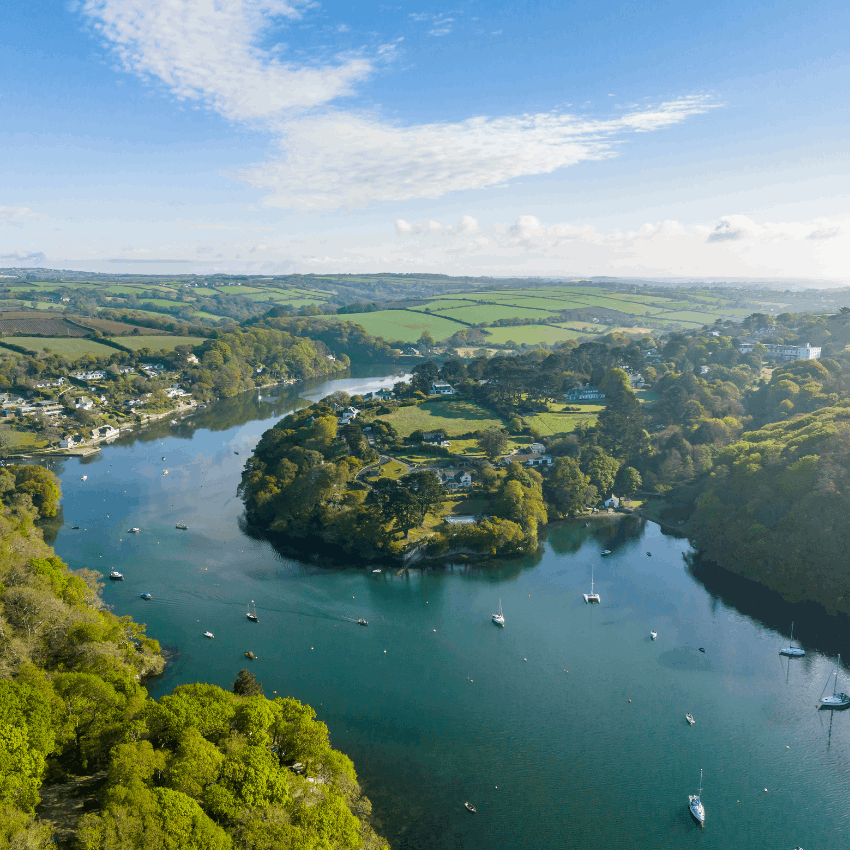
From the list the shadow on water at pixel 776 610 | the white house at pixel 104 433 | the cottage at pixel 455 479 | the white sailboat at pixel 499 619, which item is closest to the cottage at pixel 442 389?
the cottage at pixel 455 479

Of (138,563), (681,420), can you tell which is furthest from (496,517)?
(681,420)

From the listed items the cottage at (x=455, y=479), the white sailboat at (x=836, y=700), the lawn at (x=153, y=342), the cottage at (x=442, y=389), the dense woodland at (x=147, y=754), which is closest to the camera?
the dense woodland at (x=147, y=754)

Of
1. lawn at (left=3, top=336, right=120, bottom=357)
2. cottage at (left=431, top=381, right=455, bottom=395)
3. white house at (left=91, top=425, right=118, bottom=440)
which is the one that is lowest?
white house at (left=91, top=425, right=118, bottom=440)

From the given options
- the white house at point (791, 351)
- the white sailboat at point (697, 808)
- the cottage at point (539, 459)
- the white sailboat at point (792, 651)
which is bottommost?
the white sailboat at point (697, 808)

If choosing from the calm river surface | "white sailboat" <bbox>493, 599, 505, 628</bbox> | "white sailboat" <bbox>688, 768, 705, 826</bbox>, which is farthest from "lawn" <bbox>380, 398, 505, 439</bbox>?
"white sailboat" <bbox>688, 768, 705, 826</bbox>

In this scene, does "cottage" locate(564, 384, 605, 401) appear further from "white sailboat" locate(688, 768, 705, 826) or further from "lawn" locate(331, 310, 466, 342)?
"lawn" locate(331, 310, 466, 342)

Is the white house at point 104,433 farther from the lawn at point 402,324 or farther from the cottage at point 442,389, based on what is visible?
the lawn at point 402,324
